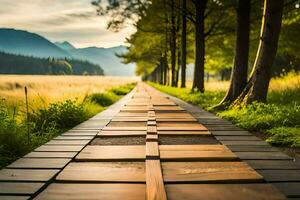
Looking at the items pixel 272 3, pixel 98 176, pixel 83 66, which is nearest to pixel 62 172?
pixel 98 176

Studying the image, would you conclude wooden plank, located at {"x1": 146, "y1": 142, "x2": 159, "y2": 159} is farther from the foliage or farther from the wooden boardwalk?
the foliage

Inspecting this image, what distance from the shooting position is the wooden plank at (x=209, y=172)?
10.6ft

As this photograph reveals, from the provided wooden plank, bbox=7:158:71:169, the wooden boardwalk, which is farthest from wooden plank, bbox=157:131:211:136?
wooden plank, bbox=7:158:71:169

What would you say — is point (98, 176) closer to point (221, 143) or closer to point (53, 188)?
point (53, 188)

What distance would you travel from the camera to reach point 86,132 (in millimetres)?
6305

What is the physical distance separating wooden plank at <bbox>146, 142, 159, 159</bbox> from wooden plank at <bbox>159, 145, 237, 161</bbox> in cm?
7

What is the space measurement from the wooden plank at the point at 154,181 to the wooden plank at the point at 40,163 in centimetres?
94

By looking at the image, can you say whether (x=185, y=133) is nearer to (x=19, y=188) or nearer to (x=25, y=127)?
(x=25, y=127)

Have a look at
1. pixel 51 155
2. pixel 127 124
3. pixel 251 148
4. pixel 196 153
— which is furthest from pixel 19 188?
pixel 127 124

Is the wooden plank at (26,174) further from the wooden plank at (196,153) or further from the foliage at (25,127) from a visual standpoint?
the wooden plank at (196,153)

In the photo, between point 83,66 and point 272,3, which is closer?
point 272,3

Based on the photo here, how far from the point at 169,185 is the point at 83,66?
190 m

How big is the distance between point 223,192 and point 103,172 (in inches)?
47.9

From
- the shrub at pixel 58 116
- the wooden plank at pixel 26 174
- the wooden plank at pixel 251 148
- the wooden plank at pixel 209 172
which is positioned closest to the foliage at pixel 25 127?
the shrub at pixel 58 116
